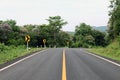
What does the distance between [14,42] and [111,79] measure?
69800 millimetres

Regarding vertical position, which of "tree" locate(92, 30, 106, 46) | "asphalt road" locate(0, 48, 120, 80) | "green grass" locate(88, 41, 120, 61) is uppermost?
"tree" locate(92, 30, 106, 46)

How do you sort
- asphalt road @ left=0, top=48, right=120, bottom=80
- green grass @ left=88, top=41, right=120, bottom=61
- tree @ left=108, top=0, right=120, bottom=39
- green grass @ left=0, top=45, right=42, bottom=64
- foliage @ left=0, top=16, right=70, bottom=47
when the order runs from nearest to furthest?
asphalt road @ left=0, top=48, right=120, bottom=80 → green grass @ left=0, top=45, right=42, bottom=64 → green grass @ left=88, top=41, right=120, bottom=61 → tree @ left=108, top=0, right=120, bottom=39 → foliage @ left=0, top=16, right=70, bottom=47

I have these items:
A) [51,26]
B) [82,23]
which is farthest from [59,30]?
[82,23]

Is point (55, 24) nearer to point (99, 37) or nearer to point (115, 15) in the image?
point (99, 37)

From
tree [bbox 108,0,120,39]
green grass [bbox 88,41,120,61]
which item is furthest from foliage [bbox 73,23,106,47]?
green grass [bbox 88,41,120,61]

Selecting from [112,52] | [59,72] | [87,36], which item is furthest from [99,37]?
[59,72]

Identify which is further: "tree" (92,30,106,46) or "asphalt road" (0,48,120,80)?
"tree" (92,30,106,46)

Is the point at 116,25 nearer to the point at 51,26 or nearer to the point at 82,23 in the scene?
the point at 51,26

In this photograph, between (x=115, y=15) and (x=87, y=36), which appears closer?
(x=115, y=15)

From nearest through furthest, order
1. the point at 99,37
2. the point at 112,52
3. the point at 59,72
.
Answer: the point at 59,72
the point at 112,52
the point at 99,37

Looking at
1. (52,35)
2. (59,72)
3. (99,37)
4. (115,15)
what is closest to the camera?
(59,72)

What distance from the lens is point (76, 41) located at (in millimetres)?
124688

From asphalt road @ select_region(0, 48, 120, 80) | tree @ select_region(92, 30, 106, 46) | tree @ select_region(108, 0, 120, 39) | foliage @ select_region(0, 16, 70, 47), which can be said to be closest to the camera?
asphalt road @ select_region(0, 48, 120, 80)

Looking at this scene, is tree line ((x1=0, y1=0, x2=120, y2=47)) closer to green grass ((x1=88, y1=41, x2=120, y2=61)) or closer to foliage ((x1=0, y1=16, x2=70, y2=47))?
foliage ((x1=0, y1=16, x2=70, y2=47))
